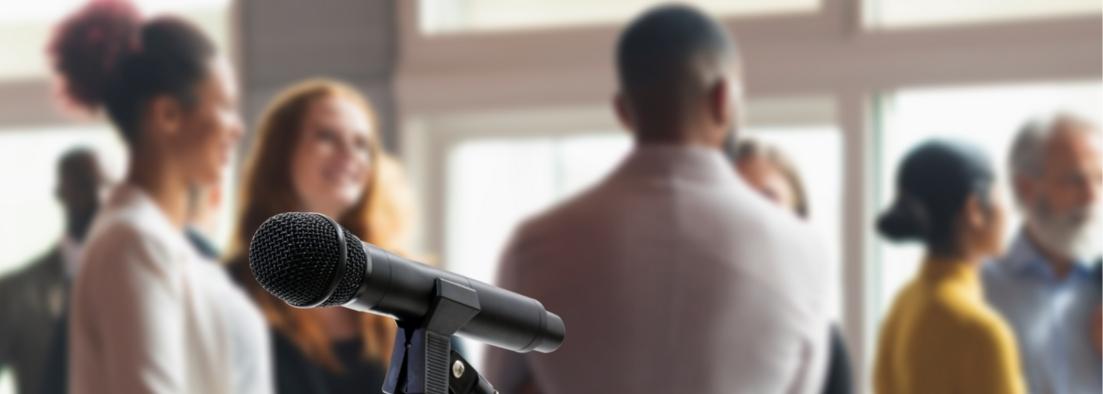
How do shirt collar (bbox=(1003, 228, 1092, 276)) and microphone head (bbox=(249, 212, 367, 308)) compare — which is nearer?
microphone head (bbox=(249, 212, 367, 308))

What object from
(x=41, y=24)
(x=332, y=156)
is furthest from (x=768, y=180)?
(x=41, y=24)

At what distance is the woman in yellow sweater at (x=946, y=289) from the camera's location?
11.4ft

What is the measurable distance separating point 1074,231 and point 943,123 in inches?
16.0

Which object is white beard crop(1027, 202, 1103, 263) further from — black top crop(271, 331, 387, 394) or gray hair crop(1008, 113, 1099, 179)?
black top crop(271, 331, 387, 394)

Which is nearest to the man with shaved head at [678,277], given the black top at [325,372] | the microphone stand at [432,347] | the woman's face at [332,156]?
the black top at [325,372]

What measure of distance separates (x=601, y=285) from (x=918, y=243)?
3.29 ft

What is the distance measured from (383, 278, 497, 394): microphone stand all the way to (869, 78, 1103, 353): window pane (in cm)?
259

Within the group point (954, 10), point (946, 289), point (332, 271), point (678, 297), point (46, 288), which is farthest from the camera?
point (46, 288)

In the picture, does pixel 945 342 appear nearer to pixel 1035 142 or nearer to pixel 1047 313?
pixel 1047 313

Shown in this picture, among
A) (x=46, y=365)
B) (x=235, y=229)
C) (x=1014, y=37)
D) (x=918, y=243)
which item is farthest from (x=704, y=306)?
(x=46, y=365)

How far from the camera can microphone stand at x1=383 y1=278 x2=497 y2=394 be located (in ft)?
3.84

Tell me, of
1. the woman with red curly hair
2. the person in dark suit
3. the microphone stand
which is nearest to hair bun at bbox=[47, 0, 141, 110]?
the person in dark suit

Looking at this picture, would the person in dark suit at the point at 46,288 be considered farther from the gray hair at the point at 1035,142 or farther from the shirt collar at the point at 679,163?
the gray hair at the point at 1035,142

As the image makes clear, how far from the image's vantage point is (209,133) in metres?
4.05
